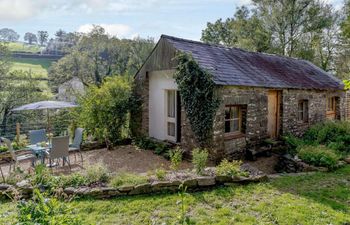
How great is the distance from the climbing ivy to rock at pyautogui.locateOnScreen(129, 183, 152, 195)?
3.78 m

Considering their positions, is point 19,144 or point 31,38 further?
point 31,38

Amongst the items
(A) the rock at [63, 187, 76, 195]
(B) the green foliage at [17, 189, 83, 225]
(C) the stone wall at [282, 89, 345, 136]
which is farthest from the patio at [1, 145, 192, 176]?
(C) the stone wall at [282, 89, 345, 136]

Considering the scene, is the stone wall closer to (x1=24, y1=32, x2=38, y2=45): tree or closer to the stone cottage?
the stone cottage

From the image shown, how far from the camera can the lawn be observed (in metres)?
4.74

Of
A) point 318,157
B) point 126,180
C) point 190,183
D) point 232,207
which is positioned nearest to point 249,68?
point 318,157

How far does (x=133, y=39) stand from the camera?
2934cm

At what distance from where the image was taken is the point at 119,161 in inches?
380

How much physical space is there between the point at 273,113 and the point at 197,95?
14.4 feet

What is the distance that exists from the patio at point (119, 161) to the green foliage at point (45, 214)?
15.1ft

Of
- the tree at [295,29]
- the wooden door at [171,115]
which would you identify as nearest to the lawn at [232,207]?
the wooden door at [171,115]

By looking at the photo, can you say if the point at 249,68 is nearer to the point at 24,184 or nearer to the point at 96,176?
the point at 96,176

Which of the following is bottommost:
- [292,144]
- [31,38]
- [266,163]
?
[266,163]

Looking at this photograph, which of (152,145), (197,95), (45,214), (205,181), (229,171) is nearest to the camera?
(45,214)

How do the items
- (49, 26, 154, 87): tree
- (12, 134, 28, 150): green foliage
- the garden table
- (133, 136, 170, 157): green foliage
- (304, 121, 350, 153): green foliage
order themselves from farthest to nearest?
(49, 26, 154, 87): tree < (12, 134, 28, 150): green foliage < (304, 121, 350, 153): green foliage < (133, 136, 170, 157): green foliage < the garden table
